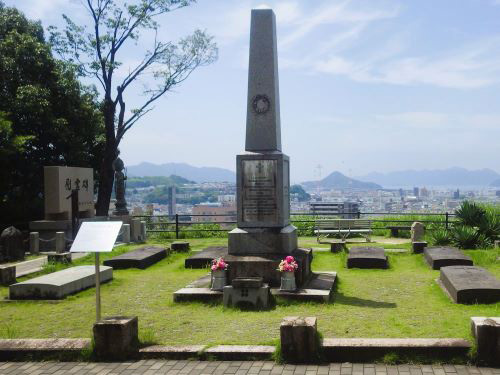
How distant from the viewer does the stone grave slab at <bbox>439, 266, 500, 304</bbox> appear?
8812 mm

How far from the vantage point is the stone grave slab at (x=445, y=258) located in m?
12.5

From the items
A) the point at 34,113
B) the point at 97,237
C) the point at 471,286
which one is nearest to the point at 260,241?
the point at 471,286

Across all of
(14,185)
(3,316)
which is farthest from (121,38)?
(3,316)

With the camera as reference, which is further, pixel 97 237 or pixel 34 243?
pixel 34 243

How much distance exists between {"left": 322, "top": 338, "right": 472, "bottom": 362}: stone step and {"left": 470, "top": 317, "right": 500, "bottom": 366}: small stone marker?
15 centimetres

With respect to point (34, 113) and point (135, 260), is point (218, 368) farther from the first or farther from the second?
point (34, 113)

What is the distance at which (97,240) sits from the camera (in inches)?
280

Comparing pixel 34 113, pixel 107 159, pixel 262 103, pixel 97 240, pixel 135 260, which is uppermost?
pixel 34 113

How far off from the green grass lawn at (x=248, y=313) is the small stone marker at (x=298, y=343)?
57 centimetres

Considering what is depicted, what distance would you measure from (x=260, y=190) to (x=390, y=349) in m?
5.37

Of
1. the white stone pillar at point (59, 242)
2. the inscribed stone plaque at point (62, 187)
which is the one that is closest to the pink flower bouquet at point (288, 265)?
the white stone pillar at point (59, 242)

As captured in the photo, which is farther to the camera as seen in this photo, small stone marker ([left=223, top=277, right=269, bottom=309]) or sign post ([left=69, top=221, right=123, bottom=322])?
small stone marker ([left=223, top=277, right=269, bottom=309])

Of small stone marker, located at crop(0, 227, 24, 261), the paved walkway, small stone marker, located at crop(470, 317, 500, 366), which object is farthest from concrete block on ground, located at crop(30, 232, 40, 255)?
small stone marker, located at crop(470, 317, 500, 366)

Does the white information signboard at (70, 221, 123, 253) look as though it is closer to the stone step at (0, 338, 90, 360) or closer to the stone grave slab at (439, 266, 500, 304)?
the stone step at (0, 338, 90, 360)
